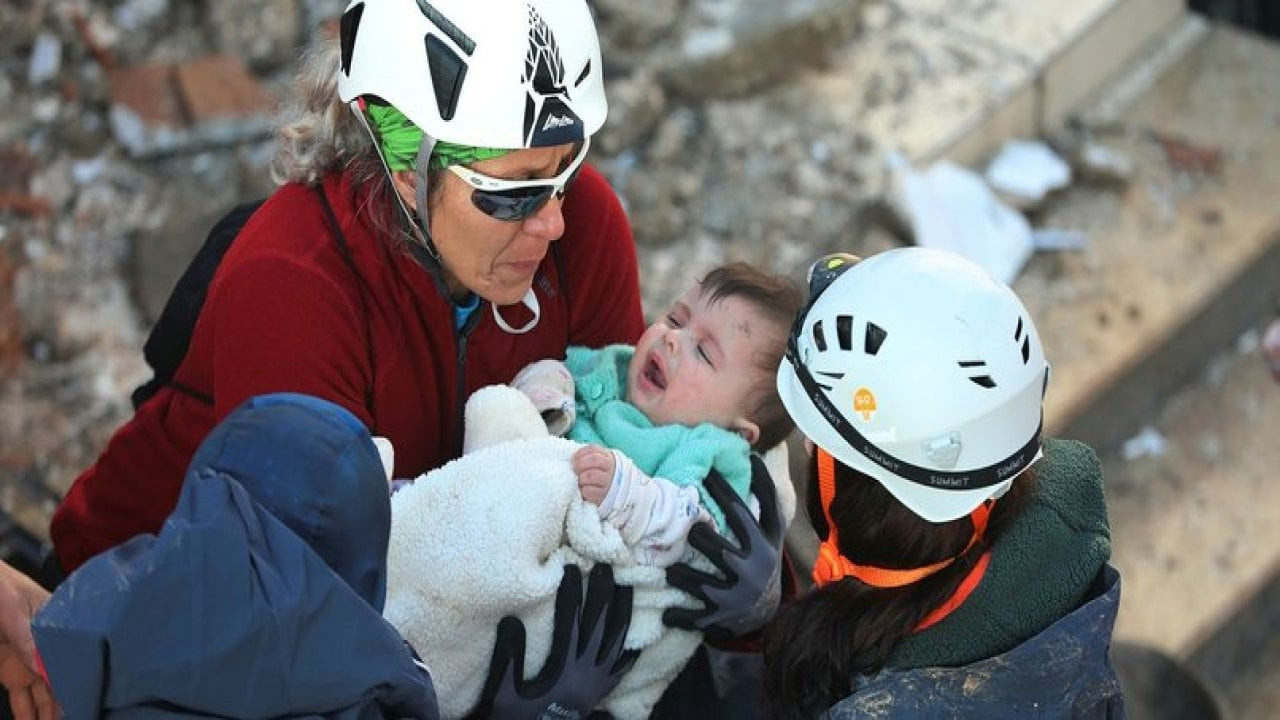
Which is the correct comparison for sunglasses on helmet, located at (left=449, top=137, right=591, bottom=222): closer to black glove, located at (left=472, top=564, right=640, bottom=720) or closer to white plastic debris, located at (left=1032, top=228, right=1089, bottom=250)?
black glove, located at (left=472, top=564, right=640, bottom=720)

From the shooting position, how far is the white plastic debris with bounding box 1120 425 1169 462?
548 centimetres

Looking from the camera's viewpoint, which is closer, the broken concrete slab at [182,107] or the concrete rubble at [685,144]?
the concrete rubble at [685,144]

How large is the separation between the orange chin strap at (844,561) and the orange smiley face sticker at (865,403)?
90mm

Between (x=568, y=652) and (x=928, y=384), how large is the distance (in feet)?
2.50

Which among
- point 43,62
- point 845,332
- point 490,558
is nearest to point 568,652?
point 490,558

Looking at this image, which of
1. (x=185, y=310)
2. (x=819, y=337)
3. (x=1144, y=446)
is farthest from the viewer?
(x=1144, y=446)

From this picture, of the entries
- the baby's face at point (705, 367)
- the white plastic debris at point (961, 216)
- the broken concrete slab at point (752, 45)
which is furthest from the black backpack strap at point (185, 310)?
the broken concrete slab at point (752, 45)

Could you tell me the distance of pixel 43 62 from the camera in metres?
5.65

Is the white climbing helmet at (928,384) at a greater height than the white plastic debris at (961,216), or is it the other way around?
the white climbing helmet at (928,384)

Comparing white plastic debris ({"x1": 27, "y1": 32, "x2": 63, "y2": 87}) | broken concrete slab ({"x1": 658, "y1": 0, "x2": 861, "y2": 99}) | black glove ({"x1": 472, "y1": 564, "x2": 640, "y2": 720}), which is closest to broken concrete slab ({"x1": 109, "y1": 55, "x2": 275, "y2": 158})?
white plastic debris ({"x1": 27, "y1": 32, "x2": 63, "y2": 87})

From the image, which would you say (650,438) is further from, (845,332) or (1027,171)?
(1027,171)

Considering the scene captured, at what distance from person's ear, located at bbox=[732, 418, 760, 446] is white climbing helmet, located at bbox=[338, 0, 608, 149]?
2.05 feet

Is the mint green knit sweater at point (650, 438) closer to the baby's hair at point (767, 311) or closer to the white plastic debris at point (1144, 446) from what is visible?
the baby's hair at point (767, 311)

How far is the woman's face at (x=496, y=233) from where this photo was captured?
2832mm
